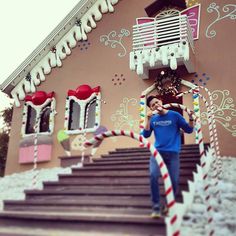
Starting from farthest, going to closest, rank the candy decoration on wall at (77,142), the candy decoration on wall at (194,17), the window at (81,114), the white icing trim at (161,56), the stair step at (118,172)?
the window at (81,114)
the candy decoration on wall at (77,142)
the candy decoration on wall at (194,17)
the white icing trim at (161,56)
the stair step at (118,172)

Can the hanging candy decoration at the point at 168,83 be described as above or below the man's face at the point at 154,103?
above

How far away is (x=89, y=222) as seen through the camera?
4625mm

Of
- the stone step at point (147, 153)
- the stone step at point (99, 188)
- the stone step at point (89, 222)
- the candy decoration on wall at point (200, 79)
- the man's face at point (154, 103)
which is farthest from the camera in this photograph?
the candy decoration on wall at point (200, 79)

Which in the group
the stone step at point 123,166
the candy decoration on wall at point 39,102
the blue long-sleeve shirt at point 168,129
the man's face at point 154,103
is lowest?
the stone step at point 123,166

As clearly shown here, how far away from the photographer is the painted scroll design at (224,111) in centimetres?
1060

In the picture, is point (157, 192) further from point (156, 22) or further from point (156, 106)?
point (156, 22)

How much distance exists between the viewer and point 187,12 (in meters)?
12.2

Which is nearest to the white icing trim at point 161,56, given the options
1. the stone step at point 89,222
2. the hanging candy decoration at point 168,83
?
the hanging candy decoration at point 168,83

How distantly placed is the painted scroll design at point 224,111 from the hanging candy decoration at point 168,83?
51.4 inches

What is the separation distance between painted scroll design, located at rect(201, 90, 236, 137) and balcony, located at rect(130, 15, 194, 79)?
131cm

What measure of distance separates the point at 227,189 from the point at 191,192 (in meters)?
1.01

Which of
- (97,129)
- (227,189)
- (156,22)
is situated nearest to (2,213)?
(227,189)

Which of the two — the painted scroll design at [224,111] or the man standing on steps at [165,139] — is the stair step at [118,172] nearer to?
the man standing on steps at [165,139]

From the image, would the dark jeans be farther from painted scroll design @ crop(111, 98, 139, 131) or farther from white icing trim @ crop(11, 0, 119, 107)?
white icing trim @ crop(11, 0, 119, 107)
